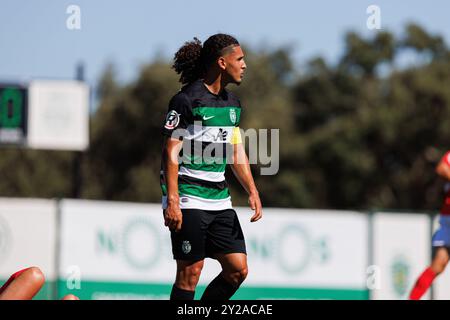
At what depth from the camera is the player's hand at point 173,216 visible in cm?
714

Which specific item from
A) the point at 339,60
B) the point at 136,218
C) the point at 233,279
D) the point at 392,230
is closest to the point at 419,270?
the point at 392,230

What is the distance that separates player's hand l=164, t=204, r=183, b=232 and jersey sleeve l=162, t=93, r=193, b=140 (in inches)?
20.2

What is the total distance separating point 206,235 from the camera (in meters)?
7.51

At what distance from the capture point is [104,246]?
1520 cm

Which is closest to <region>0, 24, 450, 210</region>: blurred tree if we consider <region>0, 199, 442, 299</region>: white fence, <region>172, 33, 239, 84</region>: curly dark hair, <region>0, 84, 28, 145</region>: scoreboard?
<region>0, 84, 28, 145</region>: scoreboard

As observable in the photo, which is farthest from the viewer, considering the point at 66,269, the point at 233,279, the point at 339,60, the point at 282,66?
the point at 282,66

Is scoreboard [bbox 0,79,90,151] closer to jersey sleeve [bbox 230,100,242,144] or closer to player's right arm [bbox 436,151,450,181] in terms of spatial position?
player's right arm [bbox 436,151,450,181]

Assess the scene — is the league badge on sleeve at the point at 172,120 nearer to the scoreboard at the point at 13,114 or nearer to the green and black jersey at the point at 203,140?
the green and black jersey at the point at 203,140

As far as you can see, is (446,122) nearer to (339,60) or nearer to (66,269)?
(339,60)

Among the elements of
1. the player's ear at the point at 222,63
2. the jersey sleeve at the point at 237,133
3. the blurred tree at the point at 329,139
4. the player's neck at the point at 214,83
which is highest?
the player's ear at the point at 222,63

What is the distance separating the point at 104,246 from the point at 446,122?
121 ft

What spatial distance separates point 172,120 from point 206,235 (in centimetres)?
93

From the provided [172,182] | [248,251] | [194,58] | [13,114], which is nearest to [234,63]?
[194,58]

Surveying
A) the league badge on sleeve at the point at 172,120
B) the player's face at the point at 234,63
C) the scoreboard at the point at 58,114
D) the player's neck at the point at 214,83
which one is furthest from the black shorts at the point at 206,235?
the scoreboard at the point at 58,114
